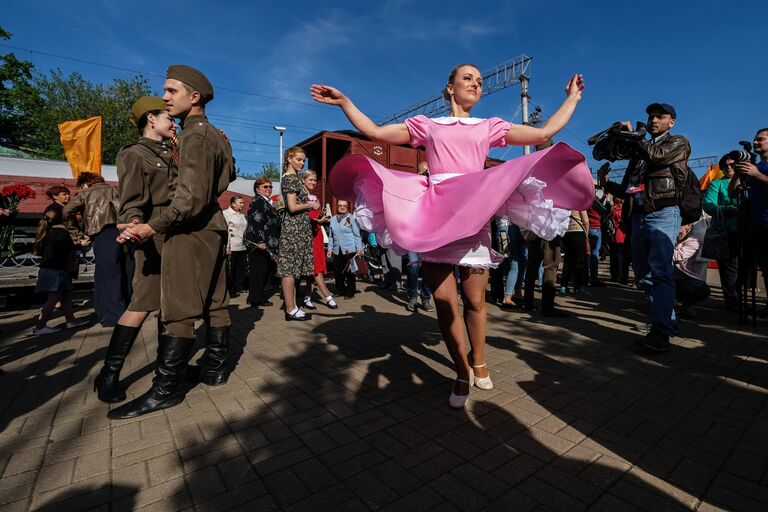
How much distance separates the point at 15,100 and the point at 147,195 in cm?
4205

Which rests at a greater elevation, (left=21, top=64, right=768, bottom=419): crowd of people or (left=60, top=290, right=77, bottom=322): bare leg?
(left=21, top=64, right=768, bottom=419): crowd of people

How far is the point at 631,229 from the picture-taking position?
3926mm

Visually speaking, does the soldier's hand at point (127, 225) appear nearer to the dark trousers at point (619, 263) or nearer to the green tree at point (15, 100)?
the dark trousers at point (619, 263)

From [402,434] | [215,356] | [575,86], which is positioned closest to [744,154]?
[575,86]

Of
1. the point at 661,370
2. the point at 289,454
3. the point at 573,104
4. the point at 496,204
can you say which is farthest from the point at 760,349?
the point at 289,454

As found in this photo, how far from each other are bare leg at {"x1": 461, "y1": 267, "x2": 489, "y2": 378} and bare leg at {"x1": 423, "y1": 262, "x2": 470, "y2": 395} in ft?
0.33

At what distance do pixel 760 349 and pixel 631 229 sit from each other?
4.97 ft

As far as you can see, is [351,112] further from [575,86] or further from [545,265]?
[545,265]

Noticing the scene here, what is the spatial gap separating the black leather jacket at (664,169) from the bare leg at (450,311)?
2.37 meters

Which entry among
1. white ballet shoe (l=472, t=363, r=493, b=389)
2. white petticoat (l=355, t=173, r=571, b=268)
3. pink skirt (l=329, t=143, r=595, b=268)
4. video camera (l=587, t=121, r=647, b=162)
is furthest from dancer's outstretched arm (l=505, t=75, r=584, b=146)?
white ballet shoe (l=472, t=363, r=493, b=389)

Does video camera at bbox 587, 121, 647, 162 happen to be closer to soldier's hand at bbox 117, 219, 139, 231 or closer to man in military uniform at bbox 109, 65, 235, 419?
man in military uniform at bbox 109, 65, 235, 419

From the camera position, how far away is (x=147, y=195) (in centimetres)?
264

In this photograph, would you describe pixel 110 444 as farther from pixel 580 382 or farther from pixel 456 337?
pixel 580 382

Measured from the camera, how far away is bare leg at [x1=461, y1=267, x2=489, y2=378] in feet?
8.04
